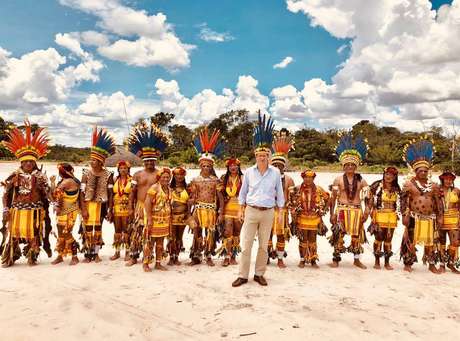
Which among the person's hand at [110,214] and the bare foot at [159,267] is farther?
the person's hand at [110,214]

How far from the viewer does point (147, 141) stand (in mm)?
6402

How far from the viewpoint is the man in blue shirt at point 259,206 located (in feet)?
17.3

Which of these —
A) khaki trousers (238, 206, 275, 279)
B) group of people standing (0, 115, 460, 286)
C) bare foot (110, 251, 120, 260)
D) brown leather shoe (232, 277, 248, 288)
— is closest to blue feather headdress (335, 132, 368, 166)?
group of people standing (0, 115, 460, 286)

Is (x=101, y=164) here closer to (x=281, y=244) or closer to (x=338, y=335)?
(x=281, y=244)

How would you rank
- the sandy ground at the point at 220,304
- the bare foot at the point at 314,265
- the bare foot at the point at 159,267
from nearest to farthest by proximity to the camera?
1. the sandy ground at the point at 220,304
2. the bare foot at the point at 159,267
3. the bare foot at the point at 314,265

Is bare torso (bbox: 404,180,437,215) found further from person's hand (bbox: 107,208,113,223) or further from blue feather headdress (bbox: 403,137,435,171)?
person's hand (bbox: 107,208,113,223)

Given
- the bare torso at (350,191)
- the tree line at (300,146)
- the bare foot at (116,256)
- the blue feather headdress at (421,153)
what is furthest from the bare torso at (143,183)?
the tree line at (300,146)

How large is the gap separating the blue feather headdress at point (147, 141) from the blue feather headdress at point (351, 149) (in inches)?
122

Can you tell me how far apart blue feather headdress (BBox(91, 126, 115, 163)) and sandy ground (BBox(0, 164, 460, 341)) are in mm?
1828

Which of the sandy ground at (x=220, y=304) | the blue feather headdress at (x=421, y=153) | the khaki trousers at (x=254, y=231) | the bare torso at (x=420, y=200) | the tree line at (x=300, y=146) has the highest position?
the tree line at (x=300, y=146)

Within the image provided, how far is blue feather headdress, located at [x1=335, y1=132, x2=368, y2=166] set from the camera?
6391mm

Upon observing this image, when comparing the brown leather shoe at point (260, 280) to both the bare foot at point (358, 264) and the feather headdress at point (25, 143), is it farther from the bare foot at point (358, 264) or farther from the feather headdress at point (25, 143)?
the feather headdress at point (25, 143)

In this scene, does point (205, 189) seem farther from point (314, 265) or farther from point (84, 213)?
point (314, 265)

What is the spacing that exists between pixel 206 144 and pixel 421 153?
11.7 feet
